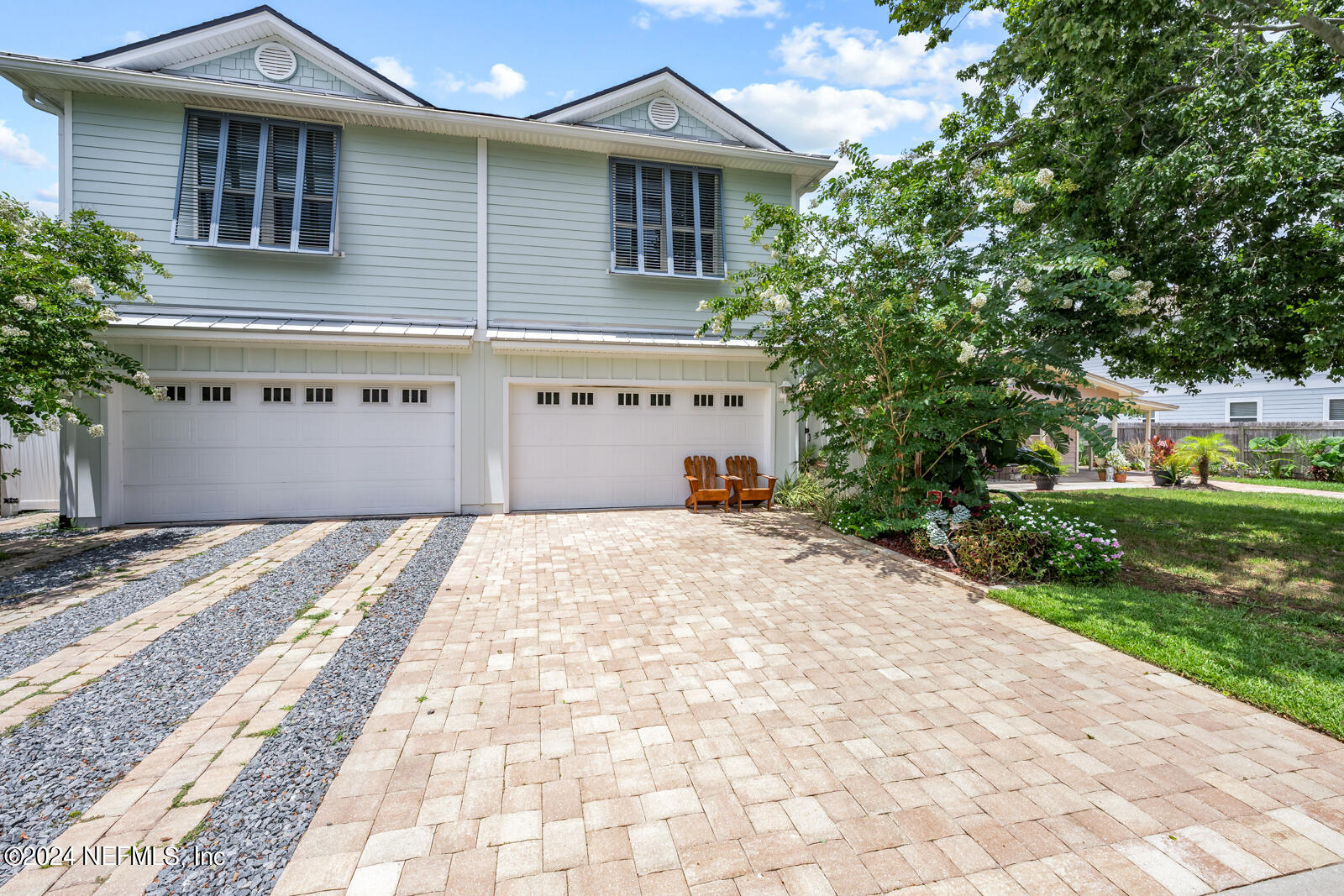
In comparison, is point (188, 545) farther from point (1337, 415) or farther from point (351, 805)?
point (1337, 415)

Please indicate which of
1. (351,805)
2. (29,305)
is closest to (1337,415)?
(351,805)

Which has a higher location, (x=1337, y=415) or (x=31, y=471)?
(x=1337, y=415)

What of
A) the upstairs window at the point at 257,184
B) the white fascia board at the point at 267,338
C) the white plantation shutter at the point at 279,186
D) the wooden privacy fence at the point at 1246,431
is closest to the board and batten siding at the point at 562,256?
the white fascia board at the point at 267,338

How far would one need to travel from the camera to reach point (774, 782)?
244 cm

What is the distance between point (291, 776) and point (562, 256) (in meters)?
8.35

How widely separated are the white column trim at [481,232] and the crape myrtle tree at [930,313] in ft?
12.4

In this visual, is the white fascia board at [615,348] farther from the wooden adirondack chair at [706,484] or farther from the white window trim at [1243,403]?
the white window trim at [1243,403]

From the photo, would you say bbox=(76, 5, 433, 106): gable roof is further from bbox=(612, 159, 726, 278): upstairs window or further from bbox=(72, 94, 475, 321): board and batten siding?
bbox=(612, 159, 726, 278): upstairs window

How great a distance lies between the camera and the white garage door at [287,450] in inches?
320

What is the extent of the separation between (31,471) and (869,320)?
42.7ft

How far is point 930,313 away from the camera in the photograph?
6.01 m

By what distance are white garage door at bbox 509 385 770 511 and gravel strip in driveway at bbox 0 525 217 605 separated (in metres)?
4.26

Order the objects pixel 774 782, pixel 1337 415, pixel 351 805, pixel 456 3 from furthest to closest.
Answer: pixel 1337 415 → pixel 456 3 → pixel 774 782 → pixel 351 805

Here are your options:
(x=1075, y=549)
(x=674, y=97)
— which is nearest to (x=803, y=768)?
(x=1075, y=549)
